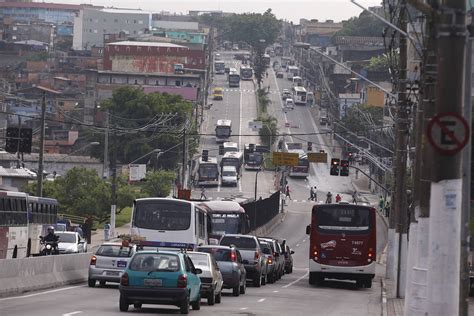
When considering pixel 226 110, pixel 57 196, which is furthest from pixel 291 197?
pixel 226 110

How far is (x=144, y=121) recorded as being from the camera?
144125mm

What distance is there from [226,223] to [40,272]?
27837 millimetres

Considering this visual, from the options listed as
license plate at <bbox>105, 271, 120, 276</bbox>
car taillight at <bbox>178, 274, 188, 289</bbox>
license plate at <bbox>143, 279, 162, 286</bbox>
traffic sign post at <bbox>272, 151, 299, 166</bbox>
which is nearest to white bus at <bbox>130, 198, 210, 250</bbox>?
license plate at <bbox>105, 271, 120, 276</bbox>

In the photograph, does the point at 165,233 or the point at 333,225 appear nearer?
the point at 165,233

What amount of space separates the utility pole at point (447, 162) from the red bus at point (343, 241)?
113 ft

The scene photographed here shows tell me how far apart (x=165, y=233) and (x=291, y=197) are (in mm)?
83730

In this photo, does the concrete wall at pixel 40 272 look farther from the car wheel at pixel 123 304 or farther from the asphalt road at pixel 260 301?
the car wheel at pixel 123 304

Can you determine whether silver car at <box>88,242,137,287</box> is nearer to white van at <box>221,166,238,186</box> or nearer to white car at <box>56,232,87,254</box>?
white car at <box>56,232,87,254</box>

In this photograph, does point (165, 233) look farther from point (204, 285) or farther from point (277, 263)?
point (204, 285)

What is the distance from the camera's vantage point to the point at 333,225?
171 ft

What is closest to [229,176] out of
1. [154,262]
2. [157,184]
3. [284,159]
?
[284,159]

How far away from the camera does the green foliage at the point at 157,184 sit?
111 m

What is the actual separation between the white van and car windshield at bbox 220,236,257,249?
3442 inches

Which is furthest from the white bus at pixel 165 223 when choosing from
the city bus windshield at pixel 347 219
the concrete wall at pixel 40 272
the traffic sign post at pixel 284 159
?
the traffic sign post at pixel 284 159
